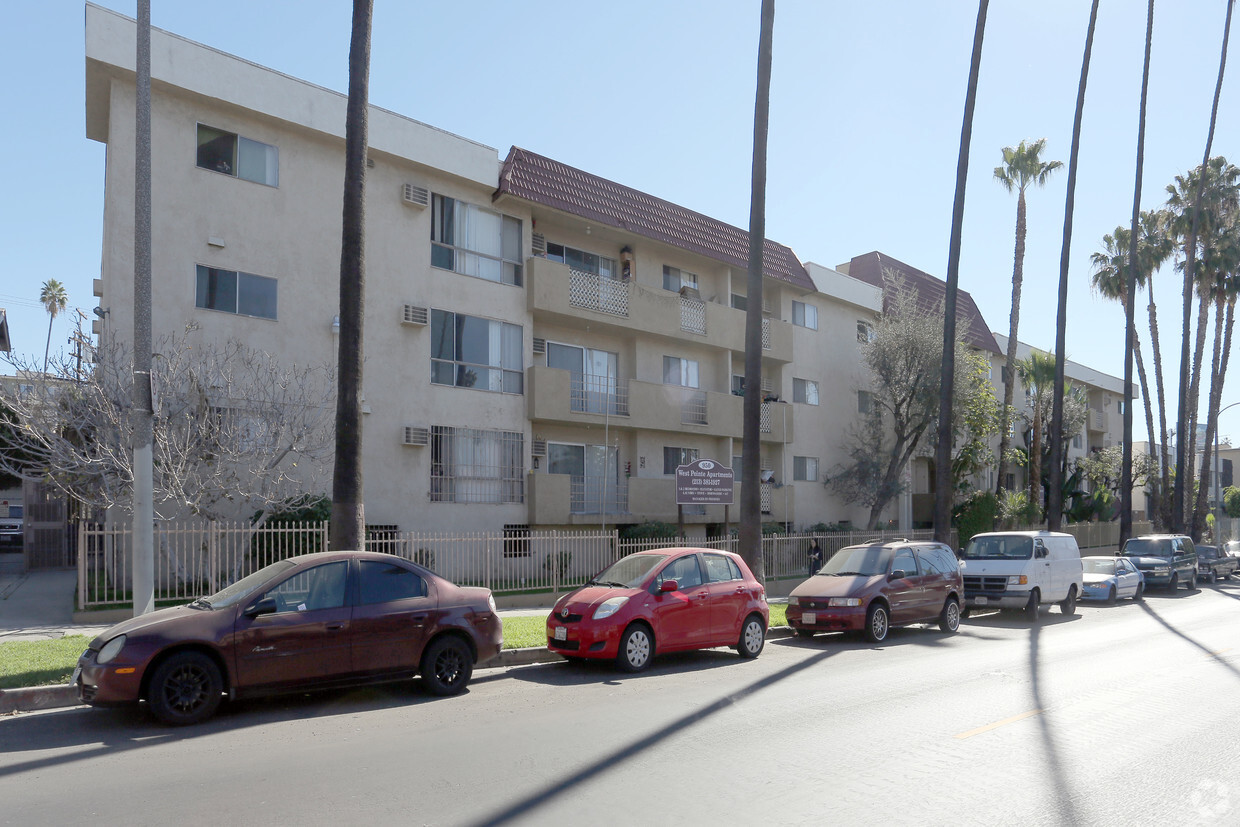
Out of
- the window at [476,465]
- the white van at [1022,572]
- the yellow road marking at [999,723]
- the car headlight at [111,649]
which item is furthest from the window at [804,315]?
the car headlight at [111,649]

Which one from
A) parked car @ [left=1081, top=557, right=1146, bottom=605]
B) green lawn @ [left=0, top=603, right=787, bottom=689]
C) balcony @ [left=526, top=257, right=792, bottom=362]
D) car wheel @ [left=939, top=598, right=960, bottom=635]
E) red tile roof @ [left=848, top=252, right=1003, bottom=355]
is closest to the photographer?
green lawn @ [left=0, top=603, right=787, bottom=689]

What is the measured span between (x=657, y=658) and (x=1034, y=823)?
7.51m

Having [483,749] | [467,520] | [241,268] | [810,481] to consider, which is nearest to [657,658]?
[483,749]

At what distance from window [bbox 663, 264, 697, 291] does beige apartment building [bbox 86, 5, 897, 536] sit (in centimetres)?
5

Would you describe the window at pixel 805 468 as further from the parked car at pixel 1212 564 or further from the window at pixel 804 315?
the parked car at pixel 1212 564

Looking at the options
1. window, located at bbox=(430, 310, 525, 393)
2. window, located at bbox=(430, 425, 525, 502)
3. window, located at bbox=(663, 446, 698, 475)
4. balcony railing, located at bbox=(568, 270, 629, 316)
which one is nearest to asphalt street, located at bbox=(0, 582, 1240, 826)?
window, located at bbox=(430, 425, 525, 502)

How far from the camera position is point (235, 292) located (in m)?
17.9

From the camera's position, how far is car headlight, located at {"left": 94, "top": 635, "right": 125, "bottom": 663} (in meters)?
7.67

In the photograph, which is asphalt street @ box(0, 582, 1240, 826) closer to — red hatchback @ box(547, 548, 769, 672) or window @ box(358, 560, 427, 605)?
red hatchback @ box(547, 548, 769, 672)

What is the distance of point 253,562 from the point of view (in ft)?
50.6

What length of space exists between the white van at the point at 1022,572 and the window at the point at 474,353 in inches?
446

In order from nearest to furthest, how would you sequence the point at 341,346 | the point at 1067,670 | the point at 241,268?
the point at 1067,670, the point at 341,346, the point at 241,268

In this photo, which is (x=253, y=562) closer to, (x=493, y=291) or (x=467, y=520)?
(x=467, y=520)

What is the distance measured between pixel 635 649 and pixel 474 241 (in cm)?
1352
